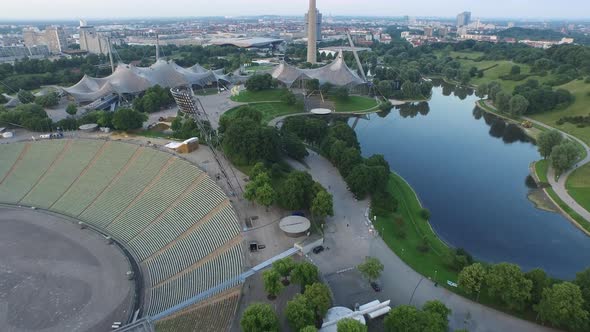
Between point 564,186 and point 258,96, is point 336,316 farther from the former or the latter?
point 258,96

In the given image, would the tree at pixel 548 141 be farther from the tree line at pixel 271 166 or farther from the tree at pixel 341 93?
the tree at pixel 341 93

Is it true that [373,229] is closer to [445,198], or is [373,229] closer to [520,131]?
[445,198]

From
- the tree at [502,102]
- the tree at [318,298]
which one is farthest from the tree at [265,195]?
the tree at [502,102]

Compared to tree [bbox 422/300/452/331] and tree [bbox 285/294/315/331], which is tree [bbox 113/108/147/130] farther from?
tree [bbox 422/300/452/331]

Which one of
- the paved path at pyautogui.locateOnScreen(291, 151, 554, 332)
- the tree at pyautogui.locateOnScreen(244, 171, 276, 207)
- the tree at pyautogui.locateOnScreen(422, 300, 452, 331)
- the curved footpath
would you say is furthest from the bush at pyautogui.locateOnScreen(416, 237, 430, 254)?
the curved footpath

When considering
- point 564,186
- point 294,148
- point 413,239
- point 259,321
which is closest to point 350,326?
point 259,321

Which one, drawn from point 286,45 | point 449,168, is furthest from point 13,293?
point 286,45
